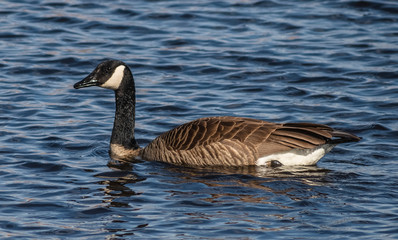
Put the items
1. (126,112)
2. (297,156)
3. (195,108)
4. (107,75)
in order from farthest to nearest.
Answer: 1. (195,108)
2. (126,112)
3. (107,75)
4. (297,156)

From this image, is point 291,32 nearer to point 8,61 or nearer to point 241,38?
point 241,38

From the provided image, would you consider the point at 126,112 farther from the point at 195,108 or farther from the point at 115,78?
the point at 195,108

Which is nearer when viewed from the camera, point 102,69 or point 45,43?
point 102,69

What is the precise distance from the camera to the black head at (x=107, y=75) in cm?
1271

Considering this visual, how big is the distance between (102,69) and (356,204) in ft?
16.3

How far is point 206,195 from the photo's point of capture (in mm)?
10312

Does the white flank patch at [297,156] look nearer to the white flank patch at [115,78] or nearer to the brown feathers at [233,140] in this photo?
the brown feathers at [233,140]

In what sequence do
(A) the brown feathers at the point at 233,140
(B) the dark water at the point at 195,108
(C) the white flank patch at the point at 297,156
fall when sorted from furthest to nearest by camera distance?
(C) the white flank patch at the point at 297,156
(A) the brown feathers at the point at 233,140
(B) the dark water at the point at 195,108

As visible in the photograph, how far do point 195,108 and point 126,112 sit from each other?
7.62 feet

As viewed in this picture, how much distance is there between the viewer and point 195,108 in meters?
15.1

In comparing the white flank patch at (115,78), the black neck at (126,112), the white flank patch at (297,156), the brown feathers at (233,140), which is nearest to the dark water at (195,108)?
the white flank patch at (297,156)

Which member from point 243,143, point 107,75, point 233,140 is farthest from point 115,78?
point 243,143

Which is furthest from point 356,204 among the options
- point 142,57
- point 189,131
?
point 142,57

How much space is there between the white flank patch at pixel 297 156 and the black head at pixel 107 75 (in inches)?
113
